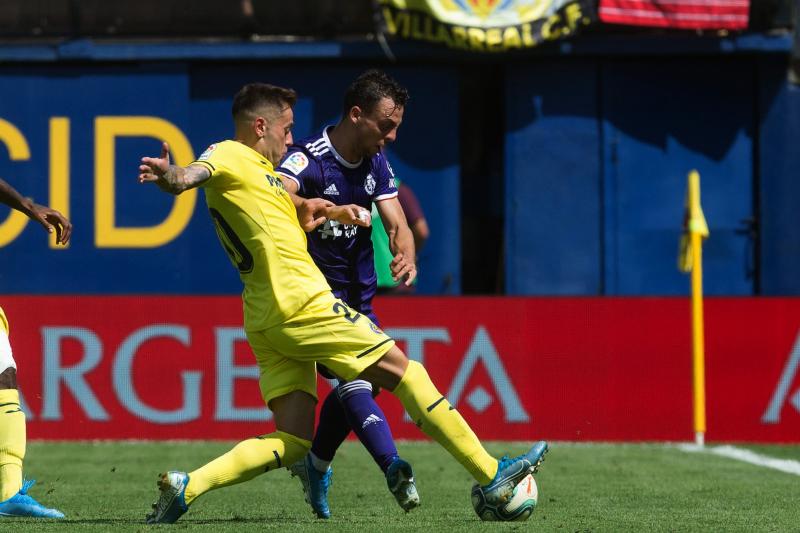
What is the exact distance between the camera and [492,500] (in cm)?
610

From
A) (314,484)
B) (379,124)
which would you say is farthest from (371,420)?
(379,124)

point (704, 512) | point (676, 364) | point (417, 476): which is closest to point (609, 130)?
point (676, 364)

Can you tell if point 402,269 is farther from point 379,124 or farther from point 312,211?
point 379,124

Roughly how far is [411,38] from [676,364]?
4823 millimetres

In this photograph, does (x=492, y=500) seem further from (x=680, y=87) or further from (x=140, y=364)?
(x=680, y=87)

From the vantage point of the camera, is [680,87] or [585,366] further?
[680,87]

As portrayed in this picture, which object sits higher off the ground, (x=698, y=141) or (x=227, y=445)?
(x=698, y=141)

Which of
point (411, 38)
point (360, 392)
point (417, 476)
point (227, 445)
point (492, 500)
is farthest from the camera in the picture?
point (411, 38)

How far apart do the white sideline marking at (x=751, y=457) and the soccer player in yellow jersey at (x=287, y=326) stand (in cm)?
351

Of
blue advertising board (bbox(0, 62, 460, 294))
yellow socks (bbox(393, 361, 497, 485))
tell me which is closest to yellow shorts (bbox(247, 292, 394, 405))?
yellow socks (bbox(393, 361, 497, 485))

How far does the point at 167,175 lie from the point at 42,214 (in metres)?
1.20

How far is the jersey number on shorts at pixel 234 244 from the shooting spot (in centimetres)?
612

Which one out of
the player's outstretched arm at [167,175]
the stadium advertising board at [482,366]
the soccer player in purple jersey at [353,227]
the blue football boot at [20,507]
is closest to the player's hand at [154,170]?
the player's outstretched arm at [167,175]

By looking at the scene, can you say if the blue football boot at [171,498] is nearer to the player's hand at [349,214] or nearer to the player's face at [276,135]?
the player's hand at [349,214]
